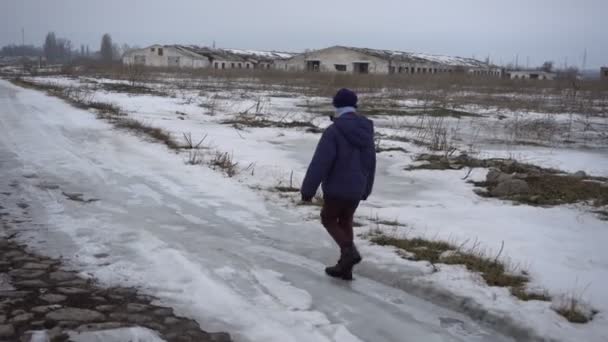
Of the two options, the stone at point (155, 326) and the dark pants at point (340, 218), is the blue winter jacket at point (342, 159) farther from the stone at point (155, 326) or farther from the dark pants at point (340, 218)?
the stone at point (155, 326)

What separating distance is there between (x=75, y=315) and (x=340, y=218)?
2182 mm

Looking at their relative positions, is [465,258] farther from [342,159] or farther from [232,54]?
[232,54]

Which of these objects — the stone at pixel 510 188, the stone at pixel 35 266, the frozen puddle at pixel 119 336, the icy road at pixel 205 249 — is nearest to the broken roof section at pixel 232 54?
the icy road at pixel 205 249

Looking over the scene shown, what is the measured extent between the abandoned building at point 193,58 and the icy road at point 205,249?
60805 millimetres

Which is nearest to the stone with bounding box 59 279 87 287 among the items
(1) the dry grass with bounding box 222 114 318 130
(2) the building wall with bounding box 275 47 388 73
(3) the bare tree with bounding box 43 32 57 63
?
(1) the dry grass with bounding box 222 114 318 130

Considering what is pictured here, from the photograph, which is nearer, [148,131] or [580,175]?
[580,175]

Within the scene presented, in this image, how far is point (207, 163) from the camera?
8.91 metres

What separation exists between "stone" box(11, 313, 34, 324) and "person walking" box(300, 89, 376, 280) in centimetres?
213

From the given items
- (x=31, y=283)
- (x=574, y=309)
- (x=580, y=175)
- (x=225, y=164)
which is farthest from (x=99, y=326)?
(x=580, y=175)

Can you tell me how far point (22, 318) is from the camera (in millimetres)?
3373

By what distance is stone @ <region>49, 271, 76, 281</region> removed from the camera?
4.07 meters

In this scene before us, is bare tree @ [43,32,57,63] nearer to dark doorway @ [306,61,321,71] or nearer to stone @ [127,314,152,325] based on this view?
dark doorway @ [306,61,321,71]

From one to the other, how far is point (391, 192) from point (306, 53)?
6001 cm

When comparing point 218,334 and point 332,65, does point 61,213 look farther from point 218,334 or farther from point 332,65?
point 332,65
